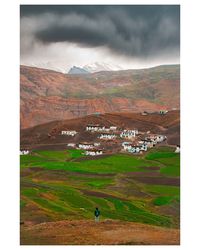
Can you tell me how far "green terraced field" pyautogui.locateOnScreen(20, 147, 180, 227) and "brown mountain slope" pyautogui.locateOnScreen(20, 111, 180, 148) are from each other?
439 mm

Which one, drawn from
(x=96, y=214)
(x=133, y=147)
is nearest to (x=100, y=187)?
(x=96, y=214)

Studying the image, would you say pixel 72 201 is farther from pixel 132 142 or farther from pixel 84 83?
pixel 84 83

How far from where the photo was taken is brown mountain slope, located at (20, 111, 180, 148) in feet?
45.0

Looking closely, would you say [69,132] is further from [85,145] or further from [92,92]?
[92,92]

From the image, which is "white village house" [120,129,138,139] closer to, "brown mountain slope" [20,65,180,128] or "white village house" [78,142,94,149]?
"brown mountain slope" [20,65,180,128]

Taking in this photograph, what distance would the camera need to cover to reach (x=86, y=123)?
13.9 meters

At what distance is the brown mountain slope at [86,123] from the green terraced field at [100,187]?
44 cm

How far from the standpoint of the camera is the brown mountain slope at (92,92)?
13812mm

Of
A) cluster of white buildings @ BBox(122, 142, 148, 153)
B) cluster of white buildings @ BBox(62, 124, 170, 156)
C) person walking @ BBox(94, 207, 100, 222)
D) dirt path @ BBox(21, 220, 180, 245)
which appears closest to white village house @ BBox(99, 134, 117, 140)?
cluster of white buildings @ BBox(62, 124, 170, 156)

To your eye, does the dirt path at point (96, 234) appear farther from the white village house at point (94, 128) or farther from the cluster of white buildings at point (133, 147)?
the white village house at point (94, 128)

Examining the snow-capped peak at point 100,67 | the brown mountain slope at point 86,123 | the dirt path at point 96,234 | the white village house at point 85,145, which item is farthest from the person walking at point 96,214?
the snow-capped peak at point 100,67

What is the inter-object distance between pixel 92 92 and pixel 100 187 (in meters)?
3.23

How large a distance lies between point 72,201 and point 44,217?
90 cm

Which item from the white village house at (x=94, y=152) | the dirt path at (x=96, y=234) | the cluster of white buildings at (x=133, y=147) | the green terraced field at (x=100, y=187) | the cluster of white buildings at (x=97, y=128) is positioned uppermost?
the cluster of white buildings at (x=97, y=128)
